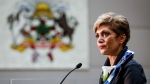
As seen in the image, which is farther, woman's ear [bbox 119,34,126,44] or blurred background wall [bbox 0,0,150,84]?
blurred background wall [bbox 0,0,150,84]

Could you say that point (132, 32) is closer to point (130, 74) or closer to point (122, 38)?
point (122, 38)

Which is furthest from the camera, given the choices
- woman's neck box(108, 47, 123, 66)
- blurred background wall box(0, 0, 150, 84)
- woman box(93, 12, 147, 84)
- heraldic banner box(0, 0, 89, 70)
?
blurred background wall box(0, 0, 150, 84)

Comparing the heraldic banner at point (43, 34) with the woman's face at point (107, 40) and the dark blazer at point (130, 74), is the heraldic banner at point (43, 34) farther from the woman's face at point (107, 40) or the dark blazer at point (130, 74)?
the dark blazer at point (130, 74)

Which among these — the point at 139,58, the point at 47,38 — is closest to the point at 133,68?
the point at 47,38

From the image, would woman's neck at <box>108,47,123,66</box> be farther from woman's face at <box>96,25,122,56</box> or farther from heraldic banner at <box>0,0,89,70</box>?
heraldic banner at <box>0,0,89,70</box>

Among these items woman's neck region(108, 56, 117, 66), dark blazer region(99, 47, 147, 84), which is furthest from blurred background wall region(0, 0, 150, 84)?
dark blazer region(99, 47, 147, 84)

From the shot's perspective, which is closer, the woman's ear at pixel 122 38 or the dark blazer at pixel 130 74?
the dark blazer at pixel 130 74

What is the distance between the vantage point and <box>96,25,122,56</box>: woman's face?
5.04 ft

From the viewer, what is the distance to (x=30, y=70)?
3.86 m

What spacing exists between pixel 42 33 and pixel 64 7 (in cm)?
43

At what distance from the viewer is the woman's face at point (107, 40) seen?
1.54 m

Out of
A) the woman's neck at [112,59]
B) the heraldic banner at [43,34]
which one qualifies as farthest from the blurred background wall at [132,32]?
the woman's neck at [112,59]

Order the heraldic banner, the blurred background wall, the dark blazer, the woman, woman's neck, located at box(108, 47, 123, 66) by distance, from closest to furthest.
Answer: the dark blazer < the woman < woman's neck, located at box(108, 47, 123, 66) < the heraldic banner < the blurred background wall

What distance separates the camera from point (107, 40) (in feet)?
5.04
